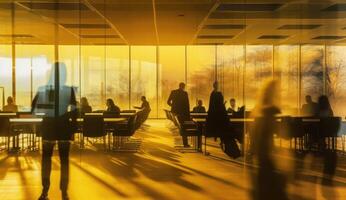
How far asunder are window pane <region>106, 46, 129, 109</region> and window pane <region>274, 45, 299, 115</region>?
5.64 m

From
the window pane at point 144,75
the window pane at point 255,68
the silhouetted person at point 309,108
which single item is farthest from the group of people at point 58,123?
the window pane at point 144,75

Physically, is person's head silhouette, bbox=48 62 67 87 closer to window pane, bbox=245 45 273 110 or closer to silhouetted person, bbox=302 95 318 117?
silhouetted person, bbox=302 95 318 117

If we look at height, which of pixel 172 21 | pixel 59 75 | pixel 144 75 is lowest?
pixel 59 75

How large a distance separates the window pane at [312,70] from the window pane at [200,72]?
133 inches

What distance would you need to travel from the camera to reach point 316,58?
18797 millimetres

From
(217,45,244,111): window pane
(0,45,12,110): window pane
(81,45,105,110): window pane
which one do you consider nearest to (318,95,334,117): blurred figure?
(217,45,244,111): window pane

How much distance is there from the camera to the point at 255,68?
17.1m

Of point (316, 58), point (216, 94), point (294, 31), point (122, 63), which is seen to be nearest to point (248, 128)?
point (216, 94)

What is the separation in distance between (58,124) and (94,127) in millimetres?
4985

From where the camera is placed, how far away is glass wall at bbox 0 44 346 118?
1580 centimetres

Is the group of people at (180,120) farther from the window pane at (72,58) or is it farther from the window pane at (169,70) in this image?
the window pane at (169,70)

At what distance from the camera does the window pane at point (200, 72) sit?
20.1 metres

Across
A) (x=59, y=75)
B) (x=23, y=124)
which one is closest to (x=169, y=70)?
(x=23, y=124)

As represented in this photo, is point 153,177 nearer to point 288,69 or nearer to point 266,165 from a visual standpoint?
point 266,165
